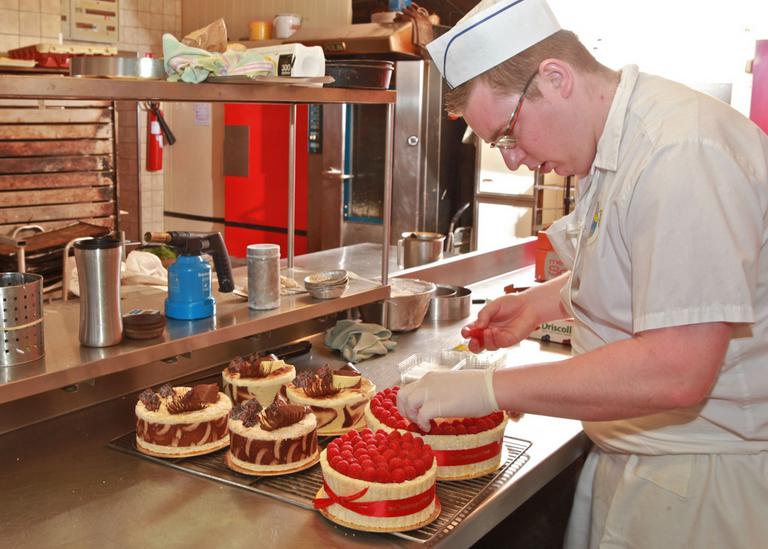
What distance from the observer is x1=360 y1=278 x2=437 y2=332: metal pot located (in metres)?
2.80

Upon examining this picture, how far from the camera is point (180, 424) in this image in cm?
178

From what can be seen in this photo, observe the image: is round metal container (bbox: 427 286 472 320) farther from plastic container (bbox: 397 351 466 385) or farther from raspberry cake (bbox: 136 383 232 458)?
raspberry cake (bbox: 136 383 232 458)

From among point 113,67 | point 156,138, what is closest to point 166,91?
point 113,67

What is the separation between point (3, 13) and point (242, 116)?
192cm

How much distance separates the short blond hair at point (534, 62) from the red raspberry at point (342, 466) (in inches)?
28.3

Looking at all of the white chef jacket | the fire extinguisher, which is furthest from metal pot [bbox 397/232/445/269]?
the fire extinguisher

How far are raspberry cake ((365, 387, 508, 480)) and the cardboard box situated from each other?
0.97 metres

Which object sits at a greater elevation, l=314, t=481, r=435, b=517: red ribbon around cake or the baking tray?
l=314, t=481, r=435, b=517: red ribbon around cake

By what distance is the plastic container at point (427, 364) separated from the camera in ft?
7.44

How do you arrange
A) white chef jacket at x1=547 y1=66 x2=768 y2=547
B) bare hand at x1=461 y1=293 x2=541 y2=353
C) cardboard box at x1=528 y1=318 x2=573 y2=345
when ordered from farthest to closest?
cardboard box at x1=528 y1=318 x2=573 y2=345 → bare hand at x1=461 y1=293 x2=541 y2=353 → white chef jacket at x1=547 y1=66 x2=768 y2=547

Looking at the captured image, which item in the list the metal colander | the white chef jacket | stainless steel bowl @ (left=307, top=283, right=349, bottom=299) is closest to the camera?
the white chef jacket

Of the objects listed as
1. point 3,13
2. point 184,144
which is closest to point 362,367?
point 3,13

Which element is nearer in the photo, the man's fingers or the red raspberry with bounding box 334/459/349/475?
the red raspberry with bounding box 334/459/349/475

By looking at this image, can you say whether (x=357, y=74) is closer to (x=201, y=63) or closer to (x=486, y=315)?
(x=201, y=63)
